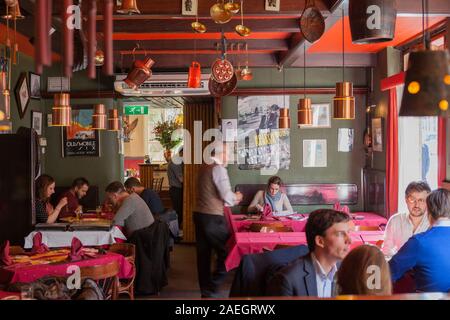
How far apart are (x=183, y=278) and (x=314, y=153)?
309 centimetres

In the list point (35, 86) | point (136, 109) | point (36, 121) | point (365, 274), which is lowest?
point (365, 274)

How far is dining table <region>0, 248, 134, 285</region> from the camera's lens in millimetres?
4934

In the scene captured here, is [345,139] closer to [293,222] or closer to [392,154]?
[392,154]

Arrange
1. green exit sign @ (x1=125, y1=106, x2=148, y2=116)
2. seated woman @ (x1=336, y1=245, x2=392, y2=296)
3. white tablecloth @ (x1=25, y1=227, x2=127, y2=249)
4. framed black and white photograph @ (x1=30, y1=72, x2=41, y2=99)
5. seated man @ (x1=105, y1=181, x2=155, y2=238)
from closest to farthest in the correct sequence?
seated woman @ (x1=336, y1=245, x2=392, y2=296)
white tablecloth @ (x1=25, y1=227, x2=127, y2=249)
seated man @ (x1=105, y1=181, x2=155, y2=238)
framed black and white photograph @ (x1=30, y1=72, x2=41, y2=99)
green exit sign @ (x1=125, y1=106, x2=148, y2=116)

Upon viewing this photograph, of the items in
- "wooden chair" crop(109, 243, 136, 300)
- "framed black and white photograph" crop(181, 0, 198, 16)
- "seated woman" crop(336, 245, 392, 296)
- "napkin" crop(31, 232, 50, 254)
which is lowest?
"wooden chair" crop(109, 243, 136, 300)

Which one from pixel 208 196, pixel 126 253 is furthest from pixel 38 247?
pixel 208 196

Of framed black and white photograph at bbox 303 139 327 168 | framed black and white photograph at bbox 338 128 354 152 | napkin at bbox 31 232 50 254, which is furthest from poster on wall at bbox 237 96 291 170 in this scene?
napkin at bbox 31 232 50 254


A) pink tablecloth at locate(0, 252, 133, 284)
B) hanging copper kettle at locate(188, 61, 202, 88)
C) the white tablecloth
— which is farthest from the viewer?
the white tablecloth

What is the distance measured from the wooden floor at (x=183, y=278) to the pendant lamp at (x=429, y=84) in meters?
4.78

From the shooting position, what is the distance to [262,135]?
10.3 meters

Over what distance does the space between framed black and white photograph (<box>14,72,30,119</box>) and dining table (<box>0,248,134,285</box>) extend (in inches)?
160

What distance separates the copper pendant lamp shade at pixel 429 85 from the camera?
2.53m

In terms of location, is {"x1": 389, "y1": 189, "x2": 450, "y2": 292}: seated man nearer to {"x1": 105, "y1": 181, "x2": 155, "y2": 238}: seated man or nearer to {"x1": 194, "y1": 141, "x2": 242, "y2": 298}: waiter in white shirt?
{"x1": 194, "y1": 141, "x2": 242, "y2": 298}: waiter in white shirt
